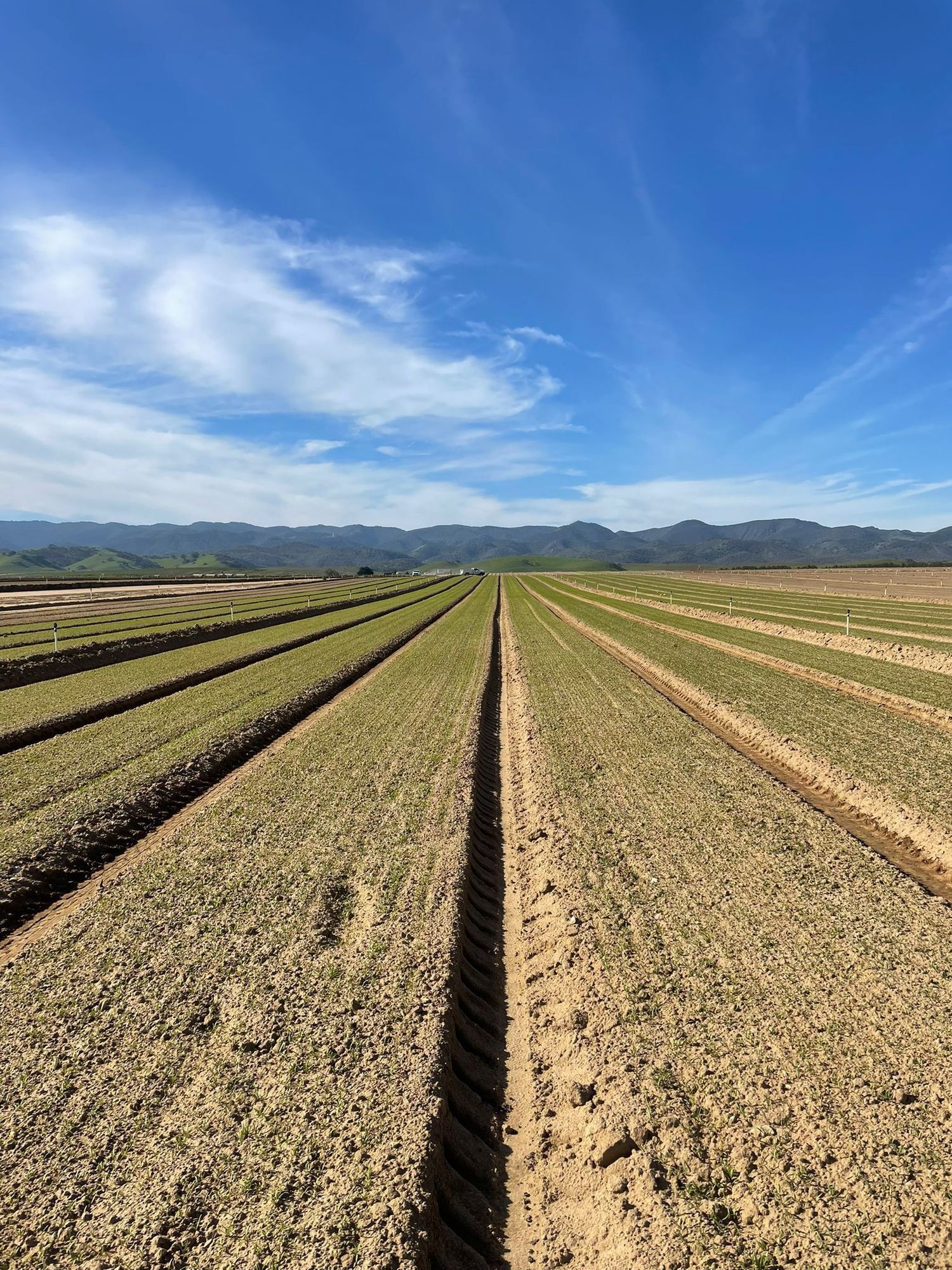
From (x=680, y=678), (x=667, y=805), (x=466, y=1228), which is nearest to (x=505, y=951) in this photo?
(x=466, y=1228)

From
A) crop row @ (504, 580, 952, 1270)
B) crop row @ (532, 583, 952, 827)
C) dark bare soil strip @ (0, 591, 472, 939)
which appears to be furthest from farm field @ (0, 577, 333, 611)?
crop row @ (504, 580, 952, 1270)

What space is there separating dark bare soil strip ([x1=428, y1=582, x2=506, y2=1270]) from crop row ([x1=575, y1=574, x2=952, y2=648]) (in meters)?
28.7

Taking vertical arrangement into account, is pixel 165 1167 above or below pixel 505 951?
above

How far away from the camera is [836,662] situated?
24031 mm

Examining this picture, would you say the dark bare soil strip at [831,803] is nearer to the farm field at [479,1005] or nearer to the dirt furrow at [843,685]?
the farm field at [479,1005]

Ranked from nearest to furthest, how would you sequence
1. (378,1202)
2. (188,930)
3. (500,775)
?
(378,1202) → (188,930) → (500,775)

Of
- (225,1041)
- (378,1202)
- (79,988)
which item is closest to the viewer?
(378,1202)

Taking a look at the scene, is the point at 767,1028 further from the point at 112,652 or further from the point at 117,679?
the point at 112,652

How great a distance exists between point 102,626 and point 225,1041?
39.8 metres

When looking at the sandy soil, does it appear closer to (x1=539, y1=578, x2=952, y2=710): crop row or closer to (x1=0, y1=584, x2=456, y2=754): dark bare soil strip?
(x1=0, y1=584, x2=456, y2=754): dark bare soil strip

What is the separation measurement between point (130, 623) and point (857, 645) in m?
44.0

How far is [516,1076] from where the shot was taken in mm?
5480

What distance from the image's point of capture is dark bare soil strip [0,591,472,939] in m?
8.36

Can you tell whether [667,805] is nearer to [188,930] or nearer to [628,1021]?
[628,1021]
